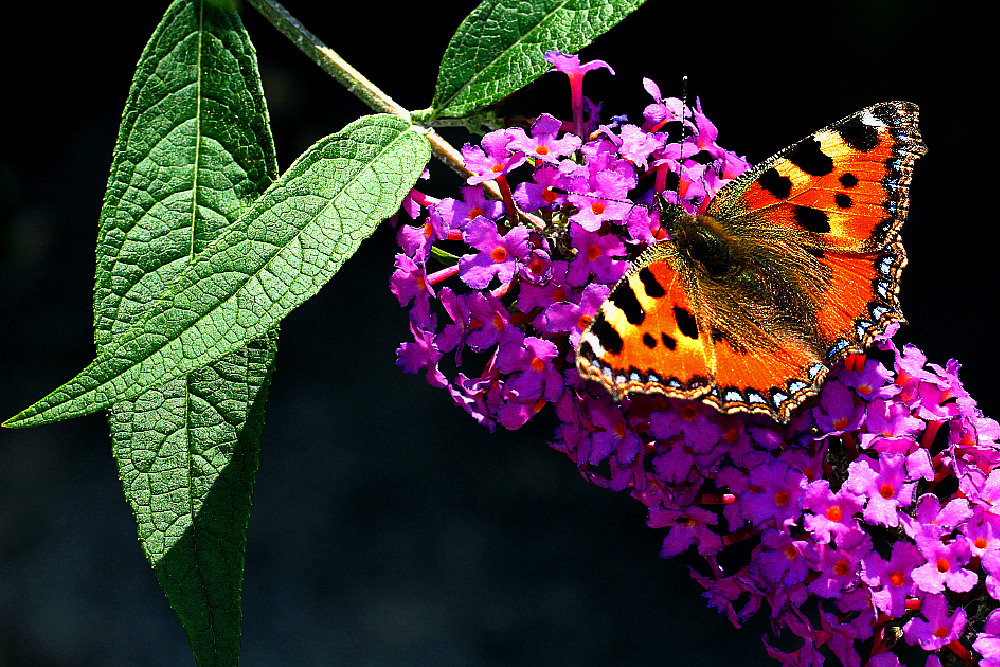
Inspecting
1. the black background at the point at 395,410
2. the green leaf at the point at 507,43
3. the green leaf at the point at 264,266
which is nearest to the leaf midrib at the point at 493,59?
the green leaf at the point at 507,43

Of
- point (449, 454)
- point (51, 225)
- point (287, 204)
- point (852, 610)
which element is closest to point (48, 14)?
point (51, 225)

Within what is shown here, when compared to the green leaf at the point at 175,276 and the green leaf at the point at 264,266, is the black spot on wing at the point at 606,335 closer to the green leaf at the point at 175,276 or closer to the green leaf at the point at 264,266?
the green leaf at the point at 264,266

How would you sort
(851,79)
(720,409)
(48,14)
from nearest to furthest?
1. (720,409)
2. (851,79)
3. (48,14)

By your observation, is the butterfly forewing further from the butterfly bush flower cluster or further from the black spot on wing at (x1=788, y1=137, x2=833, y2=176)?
the butterfly bush flower cluster

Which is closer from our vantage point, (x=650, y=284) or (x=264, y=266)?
(x=264, y=266)

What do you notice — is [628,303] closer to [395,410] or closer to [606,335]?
[606,335]

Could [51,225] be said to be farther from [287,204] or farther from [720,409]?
[720,409]

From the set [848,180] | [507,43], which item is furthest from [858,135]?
[507,43]

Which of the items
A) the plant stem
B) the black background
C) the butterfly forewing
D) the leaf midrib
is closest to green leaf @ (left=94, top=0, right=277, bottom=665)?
the plant stem
